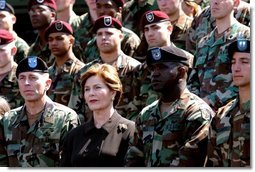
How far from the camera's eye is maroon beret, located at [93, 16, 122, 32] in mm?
9641

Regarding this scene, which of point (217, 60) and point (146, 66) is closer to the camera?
point (217, 60)

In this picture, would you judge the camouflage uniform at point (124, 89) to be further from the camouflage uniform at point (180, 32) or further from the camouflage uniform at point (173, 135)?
the camouflage uniform at point (173, 135)

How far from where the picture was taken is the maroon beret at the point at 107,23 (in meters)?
9.64

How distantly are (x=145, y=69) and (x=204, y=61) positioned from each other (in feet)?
1.94

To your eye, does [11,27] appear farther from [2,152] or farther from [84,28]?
[2,152]

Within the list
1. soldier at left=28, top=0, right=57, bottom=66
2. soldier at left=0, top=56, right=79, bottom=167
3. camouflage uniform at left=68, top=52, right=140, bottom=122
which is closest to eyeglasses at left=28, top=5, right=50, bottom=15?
soldier at left=28, top=0, right=57, bottom=66

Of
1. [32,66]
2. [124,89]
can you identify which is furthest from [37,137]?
[124,89]

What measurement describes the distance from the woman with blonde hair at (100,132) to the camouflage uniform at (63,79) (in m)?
1.66

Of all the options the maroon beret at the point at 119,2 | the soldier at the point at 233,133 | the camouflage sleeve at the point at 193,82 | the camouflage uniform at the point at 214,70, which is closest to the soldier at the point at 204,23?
the camouflage uniform at the point at 214,70

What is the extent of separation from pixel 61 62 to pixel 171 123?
2463mm

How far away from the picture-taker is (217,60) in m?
8.74

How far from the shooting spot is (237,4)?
920 cm

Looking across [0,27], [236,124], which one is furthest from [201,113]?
[0,27]

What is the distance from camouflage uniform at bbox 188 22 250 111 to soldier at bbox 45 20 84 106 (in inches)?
50.5
